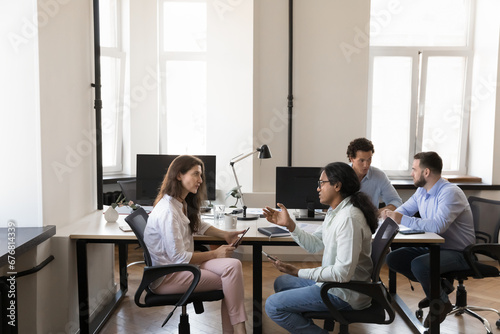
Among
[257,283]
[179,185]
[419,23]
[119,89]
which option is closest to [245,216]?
[257,283]

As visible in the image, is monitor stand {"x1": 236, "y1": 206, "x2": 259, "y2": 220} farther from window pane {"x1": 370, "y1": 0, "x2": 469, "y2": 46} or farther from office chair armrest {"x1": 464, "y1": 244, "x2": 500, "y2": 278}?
window pane {"x1": 370, "y1": 0, "x2": 469, "y2": 46}

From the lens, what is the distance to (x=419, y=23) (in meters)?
5.45

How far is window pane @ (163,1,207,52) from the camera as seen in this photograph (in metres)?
5.42

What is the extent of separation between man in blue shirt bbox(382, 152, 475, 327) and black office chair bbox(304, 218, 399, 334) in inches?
32.4

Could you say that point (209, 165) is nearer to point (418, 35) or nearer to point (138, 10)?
point (138, 10)

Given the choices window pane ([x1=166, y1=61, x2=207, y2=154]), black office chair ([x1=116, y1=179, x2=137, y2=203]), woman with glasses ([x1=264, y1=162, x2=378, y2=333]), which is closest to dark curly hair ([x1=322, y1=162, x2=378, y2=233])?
woman with glasses ([x1=264, y1=162, x2=378, y2=333])

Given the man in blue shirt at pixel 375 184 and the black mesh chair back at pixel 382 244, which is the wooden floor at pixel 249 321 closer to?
the man in blue shirt at pixel 375 184

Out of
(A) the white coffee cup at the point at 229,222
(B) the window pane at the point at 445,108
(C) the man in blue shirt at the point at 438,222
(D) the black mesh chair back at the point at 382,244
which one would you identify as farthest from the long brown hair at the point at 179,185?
(B) the window pane at the point at 445,108

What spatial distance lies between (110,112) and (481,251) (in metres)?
4.08

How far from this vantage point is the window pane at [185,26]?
542cm

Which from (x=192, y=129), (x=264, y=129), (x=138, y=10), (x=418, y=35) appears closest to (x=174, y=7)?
(x=138, y=10)

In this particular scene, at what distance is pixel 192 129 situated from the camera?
553 cm

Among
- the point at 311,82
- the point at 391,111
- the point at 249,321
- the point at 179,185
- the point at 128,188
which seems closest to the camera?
the point at 179,185

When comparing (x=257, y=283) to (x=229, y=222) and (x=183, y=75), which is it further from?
(x=183, y=75)
